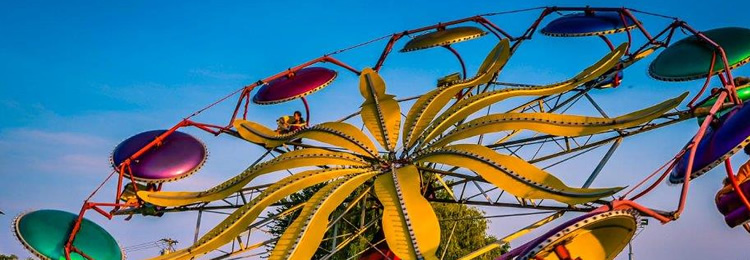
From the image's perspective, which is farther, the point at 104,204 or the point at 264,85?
the point at 264,85

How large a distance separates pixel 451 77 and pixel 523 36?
2150mm

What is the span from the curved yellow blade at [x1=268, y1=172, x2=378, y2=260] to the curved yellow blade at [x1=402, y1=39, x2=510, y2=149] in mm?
1546

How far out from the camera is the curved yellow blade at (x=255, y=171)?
14.8 metres

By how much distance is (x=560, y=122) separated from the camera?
46.5 ft

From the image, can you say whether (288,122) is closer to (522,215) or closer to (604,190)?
(522,215)

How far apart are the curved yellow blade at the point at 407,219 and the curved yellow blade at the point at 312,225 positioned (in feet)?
2.12

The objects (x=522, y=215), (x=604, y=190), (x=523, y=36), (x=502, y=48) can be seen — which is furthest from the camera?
(x=523, y=36)

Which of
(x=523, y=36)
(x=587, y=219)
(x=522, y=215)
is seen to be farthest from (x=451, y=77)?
(x=587, y=219)

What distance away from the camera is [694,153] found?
11.9m

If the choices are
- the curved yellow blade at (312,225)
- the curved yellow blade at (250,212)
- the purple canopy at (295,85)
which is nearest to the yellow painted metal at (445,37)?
the purple canopy at (295,85)

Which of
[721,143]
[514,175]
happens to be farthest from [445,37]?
[721,143]

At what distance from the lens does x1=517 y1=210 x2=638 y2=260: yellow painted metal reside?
10016 millimetres

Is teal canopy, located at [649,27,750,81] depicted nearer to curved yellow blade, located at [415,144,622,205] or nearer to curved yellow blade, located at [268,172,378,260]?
curved yellow blade, located at [415,144,622,205]

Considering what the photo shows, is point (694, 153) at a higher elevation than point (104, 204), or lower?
lower
